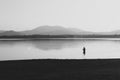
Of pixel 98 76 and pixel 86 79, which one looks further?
pixel 98 76

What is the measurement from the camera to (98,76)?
13625 millimetres

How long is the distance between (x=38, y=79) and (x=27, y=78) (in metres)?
0.72

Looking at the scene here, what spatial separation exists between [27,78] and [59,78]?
76.6 inches

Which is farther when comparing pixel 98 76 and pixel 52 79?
pixel 98 76

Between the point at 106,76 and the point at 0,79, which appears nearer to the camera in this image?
the point at 0,79

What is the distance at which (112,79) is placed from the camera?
497 inches

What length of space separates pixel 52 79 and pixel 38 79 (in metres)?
0.84

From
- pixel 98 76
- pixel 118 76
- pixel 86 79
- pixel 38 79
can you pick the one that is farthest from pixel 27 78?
pixel 118 76

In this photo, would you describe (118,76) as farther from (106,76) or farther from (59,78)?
(59,78)

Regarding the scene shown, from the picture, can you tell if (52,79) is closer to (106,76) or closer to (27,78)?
(27,78)

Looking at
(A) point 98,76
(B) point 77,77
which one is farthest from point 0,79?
(A) point 98,76

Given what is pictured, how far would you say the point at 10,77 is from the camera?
13.4 m

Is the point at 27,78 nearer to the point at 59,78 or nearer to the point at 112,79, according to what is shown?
the point at 59,78

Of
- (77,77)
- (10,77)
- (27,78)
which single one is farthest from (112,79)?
(10,77)
